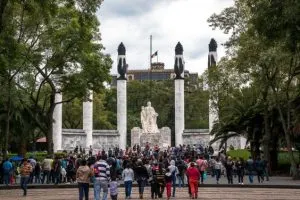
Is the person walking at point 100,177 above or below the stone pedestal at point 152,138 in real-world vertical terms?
below

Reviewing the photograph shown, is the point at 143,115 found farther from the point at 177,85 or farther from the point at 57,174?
the point at 57,174

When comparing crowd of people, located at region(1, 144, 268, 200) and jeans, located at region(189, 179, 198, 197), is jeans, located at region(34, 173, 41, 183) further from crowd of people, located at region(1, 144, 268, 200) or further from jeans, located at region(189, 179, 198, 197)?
jeans, located at region(189, 179, 198, 197)

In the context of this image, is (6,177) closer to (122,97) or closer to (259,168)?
(259,168)

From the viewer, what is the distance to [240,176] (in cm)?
2906

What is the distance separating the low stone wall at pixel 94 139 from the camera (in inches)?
2240

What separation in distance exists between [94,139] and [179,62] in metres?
13.3

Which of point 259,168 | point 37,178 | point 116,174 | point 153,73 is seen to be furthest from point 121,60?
point 153,73

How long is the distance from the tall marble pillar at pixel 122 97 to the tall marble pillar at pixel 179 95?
5750 mm

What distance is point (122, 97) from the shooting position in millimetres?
63781

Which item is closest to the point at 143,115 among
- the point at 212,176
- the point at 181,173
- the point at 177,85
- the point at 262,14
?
the point at 177,85

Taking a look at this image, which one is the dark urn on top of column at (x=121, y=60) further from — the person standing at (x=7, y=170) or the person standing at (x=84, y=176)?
the person standing at (x=84, y=176)

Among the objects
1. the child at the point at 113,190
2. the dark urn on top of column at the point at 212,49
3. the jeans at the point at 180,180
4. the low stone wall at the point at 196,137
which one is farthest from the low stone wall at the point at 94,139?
the child at the point at 113,190

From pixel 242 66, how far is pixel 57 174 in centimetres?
1171

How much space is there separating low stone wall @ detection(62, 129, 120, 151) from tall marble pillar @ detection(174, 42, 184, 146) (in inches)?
263
